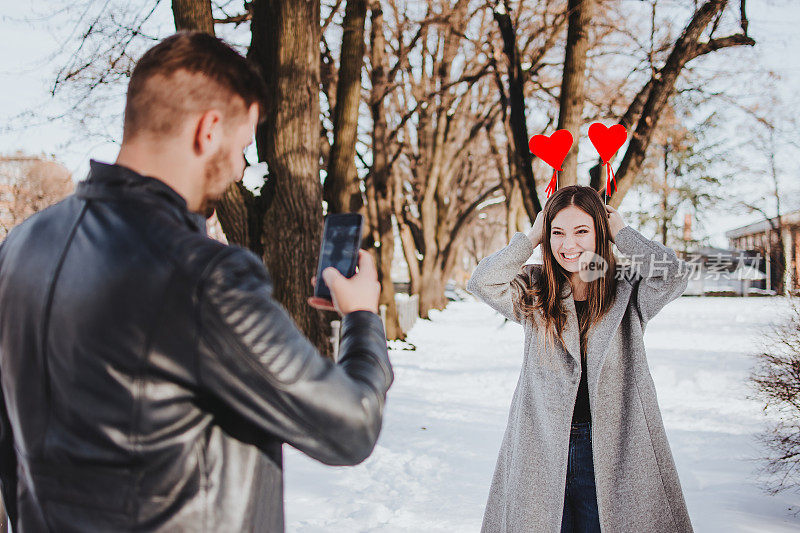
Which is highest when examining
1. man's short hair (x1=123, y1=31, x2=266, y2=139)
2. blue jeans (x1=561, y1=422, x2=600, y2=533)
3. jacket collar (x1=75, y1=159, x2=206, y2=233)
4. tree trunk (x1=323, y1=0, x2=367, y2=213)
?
tree trunk (x1=323, y1=0, x2=367, y2=213)

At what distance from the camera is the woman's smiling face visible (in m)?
2.96

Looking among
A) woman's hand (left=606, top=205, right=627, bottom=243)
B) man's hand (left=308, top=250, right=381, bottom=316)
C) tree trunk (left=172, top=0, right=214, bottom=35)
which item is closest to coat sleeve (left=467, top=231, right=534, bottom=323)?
woman's hand (left=606, top=205, right=627, bottom=243)

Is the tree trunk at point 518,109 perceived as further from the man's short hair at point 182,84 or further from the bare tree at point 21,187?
the bare tree at point 21,187

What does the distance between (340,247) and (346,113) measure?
25.9 ft

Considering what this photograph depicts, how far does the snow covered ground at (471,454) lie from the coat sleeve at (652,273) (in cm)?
227

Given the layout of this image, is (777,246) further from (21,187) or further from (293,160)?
(21,187)

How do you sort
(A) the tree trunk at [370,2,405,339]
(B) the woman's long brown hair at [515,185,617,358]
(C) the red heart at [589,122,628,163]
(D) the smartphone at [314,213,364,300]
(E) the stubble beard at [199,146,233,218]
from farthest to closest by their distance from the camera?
(A) the tree trunk at [370,2,405,339], (C) the red heart at [589,122,628,163], (B) the woman's long brown hair at [515,185,617,358], (D) the smartphone at [314,213,364,300], (E) the stubble beard at [199,146,233,218]

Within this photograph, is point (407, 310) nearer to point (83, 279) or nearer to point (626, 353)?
point (626, 353)

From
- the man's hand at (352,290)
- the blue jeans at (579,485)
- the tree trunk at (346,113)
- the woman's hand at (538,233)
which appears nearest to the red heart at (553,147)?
the woman's hand at (538,233)

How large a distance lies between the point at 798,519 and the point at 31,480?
15.9 ft

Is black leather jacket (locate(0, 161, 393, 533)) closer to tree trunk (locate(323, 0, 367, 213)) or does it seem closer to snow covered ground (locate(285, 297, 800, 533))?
snow covered ground (locate(285, 297, 800, 533))

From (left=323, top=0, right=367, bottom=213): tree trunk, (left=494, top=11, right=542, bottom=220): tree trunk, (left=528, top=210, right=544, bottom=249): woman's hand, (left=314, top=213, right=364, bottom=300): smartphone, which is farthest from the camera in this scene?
(left=494, top=11, right=542, bottom=220): tree trunk

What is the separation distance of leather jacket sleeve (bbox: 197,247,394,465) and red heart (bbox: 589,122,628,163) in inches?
158

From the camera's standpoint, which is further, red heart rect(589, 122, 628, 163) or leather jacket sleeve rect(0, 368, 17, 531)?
red heart rect(589, 122, 628, 163)
